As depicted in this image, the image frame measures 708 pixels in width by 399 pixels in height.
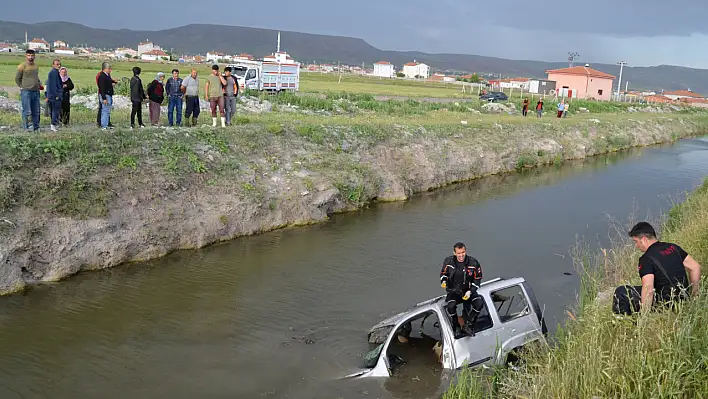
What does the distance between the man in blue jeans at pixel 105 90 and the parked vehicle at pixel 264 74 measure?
2221 cm

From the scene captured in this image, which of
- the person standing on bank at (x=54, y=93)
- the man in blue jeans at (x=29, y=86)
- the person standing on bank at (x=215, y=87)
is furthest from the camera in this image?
the person standing on bank at (x=215, y=87)

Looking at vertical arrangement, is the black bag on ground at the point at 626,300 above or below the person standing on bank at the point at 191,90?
below

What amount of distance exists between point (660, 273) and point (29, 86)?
1642 cm

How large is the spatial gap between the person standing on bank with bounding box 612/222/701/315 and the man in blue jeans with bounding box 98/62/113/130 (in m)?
15.6

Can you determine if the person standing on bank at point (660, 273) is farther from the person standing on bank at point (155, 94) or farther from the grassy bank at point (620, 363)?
the person standing on bank at point (155, 94)

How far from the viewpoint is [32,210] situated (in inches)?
561

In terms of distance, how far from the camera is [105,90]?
18.5 meters

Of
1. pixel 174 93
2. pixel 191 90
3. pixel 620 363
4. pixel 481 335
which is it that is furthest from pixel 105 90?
pixel 620 363

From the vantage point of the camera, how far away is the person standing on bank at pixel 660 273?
7.47 meters

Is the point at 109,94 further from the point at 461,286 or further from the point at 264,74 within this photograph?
the point at 264,74

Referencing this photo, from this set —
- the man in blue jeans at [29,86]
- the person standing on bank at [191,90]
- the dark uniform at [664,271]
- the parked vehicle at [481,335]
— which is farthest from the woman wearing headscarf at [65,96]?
the dark uniform at [664,271]

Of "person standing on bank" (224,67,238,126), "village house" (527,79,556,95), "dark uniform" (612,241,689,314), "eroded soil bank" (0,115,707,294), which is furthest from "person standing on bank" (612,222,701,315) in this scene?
"village house" (527,79,556,95)

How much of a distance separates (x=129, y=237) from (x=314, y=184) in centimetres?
681

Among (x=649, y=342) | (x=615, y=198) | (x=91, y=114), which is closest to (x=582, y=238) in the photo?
(x=615, y=198)
